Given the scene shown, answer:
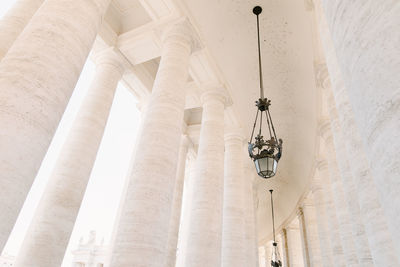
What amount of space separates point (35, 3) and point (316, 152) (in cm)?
3171

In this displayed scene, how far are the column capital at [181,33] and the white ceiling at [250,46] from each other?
85 centimetres

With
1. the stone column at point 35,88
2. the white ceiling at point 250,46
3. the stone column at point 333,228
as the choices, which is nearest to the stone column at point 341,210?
the white ceiling at point 250,46

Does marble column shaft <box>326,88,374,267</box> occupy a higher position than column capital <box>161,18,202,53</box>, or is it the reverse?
column capital <box>161,18,202,53</box>

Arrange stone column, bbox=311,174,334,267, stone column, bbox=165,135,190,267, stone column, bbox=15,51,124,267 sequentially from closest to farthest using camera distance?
stone column, bbox=15,51,124,267, stone column, bbox=165,135,190,267, stone column, bbox=311,174,334,267

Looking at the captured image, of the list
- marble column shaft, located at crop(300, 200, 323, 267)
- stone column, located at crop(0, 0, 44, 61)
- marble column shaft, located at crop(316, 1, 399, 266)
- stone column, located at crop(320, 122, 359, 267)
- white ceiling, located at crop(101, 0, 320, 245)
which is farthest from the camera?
marble column shaft, located at crop(300, 200, 323, 267)

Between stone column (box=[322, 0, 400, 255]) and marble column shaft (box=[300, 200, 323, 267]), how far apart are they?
45265 millimetres

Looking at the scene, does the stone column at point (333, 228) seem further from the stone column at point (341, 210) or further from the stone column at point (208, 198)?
the stone column at point (208, 198)

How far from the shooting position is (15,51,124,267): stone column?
1395 cm

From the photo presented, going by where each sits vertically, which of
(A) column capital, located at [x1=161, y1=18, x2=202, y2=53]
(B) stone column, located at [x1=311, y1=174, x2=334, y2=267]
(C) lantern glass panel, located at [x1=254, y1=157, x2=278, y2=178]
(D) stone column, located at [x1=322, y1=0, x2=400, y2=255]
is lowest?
(D) stone column, located at [x1=322, y1=0, x2=400, y2=255]

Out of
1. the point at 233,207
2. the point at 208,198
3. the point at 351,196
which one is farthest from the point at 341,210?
the point at 208,198

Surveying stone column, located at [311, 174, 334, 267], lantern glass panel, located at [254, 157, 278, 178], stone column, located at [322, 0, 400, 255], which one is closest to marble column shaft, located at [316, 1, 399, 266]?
lantern glass panel, located at [254, 157, 278, 178]

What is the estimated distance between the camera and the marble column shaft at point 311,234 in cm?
4206

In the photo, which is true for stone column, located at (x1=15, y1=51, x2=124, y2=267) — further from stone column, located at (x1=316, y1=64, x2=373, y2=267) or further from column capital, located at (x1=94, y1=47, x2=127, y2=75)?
stone column, located at (x1=316, y1=64, x2=373, y2=267)

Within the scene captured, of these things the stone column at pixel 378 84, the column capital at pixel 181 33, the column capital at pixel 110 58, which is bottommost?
the stone column at pixel 378 84
